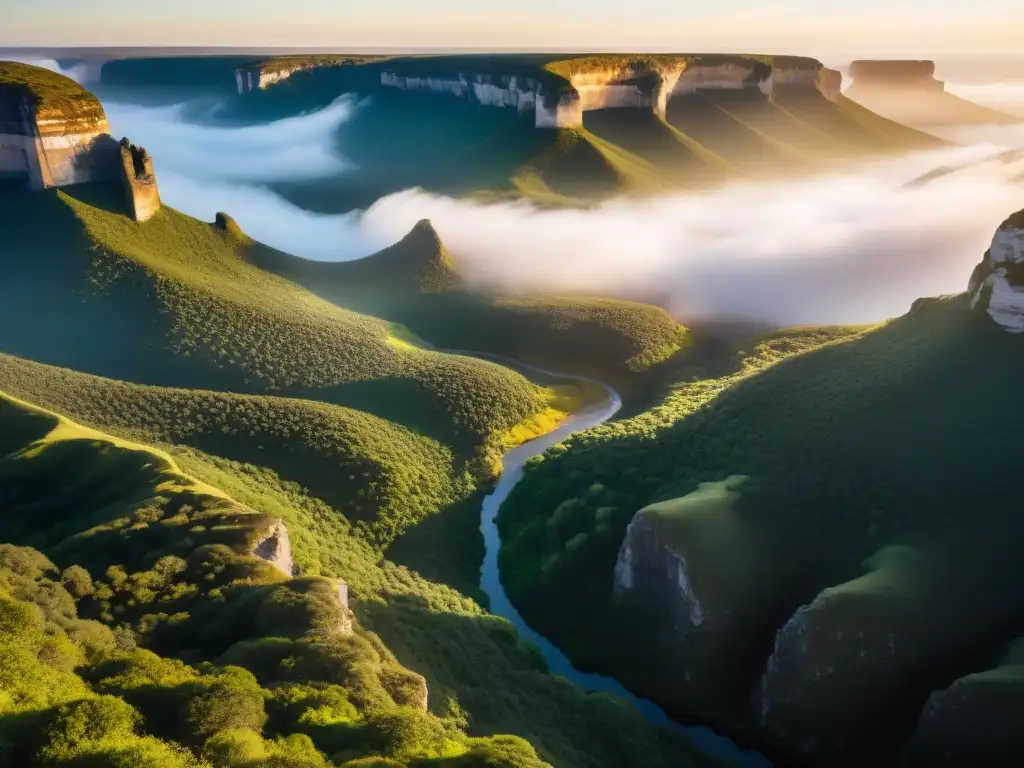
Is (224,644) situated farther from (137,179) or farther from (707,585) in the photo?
(137,179)

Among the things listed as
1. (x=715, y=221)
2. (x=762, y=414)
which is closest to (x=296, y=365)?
(x=762, y=414)

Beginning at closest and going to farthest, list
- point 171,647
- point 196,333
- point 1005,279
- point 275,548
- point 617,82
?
point 171,647 → point 275,548 → point 1005,279 → point 196,333 → point 617,82

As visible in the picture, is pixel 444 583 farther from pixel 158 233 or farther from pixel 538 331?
pixel 158 233

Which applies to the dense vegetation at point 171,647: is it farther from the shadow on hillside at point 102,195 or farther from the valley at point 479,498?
the shadow on hillside at point 102,195

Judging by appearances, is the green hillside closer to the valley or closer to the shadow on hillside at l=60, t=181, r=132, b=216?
the valley

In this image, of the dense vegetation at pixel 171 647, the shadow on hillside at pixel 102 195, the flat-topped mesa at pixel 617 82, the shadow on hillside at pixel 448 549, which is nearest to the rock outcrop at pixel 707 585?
the shadow on hillside at pixel 448 549

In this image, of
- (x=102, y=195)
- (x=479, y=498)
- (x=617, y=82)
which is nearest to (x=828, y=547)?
(x=479, y=498)
